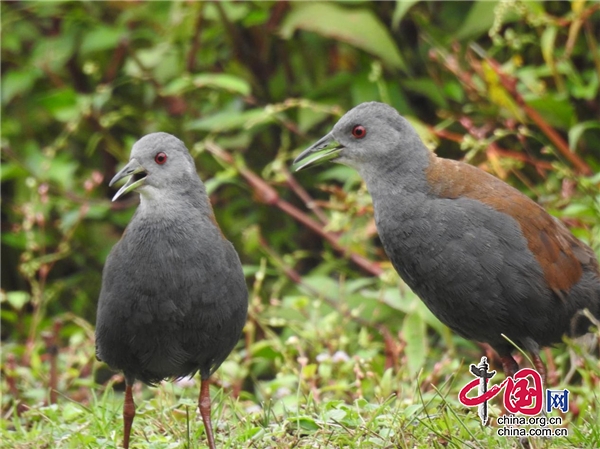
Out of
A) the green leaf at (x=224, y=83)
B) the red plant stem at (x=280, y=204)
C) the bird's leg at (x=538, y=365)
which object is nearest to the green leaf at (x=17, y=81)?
the green leaf at (x=224, y=83)

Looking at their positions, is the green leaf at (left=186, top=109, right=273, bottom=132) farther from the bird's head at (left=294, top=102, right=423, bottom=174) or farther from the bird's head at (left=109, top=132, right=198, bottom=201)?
the bird's head at (left=109, top=132, right=198, bottom=201)

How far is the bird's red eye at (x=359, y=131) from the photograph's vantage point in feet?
14.1

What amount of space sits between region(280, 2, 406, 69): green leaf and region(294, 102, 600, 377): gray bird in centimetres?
187

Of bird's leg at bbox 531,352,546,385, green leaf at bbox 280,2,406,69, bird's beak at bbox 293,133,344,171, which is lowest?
bird's leg at bbox 531,352,546,385

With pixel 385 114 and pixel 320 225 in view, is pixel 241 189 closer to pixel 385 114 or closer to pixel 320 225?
pixel 320 225

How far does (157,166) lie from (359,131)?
1.00 metres

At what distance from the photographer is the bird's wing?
13.3 feet

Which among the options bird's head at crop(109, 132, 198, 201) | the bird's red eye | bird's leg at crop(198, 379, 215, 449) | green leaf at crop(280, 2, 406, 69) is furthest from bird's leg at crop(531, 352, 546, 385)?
green leaf at crop(280, 2, 406, 69)

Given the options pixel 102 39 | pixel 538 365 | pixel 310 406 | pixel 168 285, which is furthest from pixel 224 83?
pixel 538 365

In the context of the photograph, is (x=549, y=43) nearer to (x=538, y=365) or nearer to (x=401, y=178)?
(x=401, y=178)

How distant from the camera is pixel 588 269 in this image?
169 inches

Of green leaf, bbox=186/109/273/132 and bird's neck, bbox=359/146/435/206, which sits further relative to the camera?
green leaf, bbox=186/109/273/132

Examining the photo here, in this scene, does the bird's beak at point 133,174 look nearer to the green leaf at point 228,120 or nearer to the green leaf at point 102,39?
the green leaf at point 228,120

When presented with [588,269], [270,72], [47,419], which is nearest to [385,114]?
[588,269]
